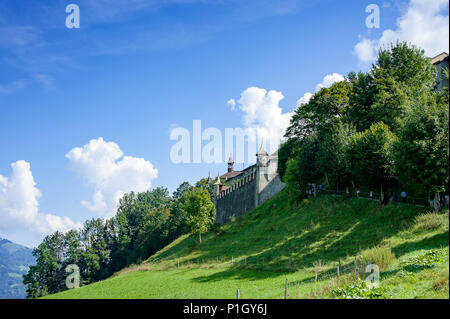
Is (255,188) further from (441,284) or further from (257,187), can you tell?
(441,284)

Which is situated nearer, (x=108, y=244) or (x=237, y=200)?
(x=237, y=200)

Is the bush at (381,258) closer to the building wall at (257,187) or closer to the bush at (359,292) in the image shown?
the bush at (359,292)

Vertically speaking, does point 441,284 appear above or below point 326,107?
below

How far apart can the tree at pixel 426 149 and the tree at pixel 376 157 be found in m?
4.95

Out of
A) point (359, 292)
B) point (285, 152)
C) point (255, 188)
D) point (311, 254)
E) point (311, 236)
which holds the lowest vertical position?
point (359, 292)

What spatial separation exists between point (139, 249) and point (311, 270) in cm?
8823

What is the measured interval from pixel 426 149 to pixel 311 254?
493 inches

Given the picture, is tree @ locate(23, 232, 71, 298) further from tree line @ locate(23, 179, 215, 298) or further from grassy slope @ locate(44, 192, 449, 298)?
grassy slope @ locate(44, 192, 449, 298)

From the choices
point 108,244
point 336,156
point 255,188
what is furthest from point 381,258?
point 108,244

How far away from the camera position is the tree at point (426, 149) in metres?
27.0

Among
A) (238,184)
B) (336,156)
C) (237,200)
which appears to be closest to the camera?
(336,156)

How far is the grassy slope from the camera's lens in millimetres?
18656

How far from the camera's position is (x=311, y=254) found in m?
30.7
